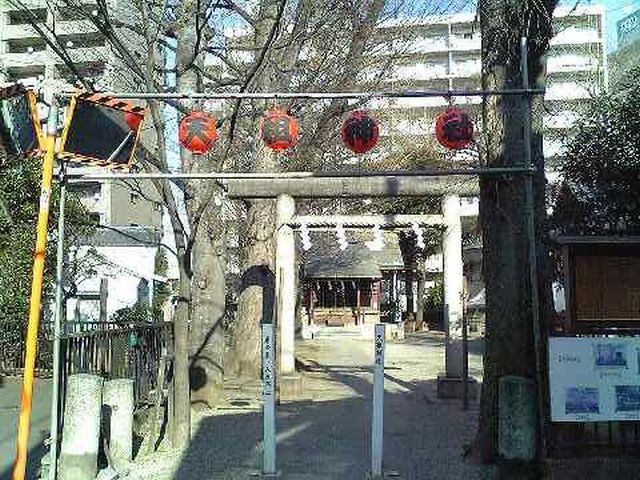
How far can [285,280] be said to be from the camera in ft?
51.2

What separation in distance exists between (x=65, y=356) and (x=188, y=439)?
2.15 m

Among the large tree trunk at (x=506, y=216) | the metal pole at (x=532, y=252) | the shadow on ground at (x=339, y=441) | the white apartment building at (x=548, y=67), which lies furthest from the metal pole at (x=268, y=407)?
the white apartment building at (x=548, y=67)

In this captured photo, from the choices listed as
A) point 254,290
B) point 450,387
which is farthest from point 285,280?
point 450,387

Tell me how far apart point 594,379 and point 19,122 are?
5.80 meters

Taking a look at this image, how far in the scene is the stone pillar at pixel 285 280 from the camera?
50.3 ft

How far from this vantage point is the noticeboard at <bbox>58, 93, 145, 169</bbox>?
7.02 m

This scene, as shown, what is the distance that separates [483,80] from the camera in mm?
9172

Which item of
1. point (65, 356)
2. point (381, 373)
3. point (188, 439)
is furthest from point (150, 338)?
point (381, 373)

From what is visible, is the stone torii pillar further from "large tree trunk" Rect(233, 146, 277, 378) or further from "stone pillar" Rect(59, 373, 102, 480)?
"stone pillar" Rect(59, 373, 102, 480)

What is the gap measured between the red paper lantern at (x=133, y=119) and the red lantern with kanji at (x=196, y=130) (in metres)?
1.14

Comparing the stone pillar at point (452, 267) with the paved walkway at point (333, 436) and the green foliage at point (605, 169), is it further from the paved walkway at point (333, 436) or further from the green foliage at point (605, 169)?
the green foliage at point (605, 169)

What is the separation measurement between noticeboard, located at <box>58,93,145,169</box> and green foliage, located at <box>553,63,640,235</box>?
7378mm

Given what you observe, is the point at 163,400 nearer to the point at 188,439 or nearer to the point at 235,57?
the point at 188,439

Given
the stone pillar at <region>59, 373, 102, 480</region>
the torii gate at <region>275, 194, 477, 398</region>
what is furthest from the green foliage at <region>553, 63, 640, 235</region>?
the stone pillar at <region>59, 373, 102, 480</region>
